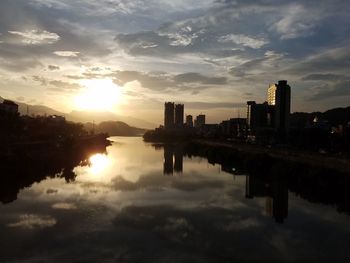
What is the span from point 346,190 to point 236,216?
432 inches

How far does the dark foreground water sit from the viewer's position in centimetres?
1975

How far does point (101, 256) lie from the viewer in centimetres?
1875

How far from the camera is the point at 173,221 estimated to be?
2648 centimetres

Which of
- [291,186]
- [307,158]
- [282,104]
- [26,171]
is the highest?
[282,104]

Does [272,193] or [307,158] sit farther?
[307,158]

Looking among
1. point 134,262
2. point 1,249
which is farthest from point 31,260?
point 134,262

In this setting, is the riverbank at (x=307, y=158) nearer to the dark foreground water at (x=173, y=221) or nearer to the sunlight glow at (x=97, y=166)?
the dark foreground water at (x=173, y=221)

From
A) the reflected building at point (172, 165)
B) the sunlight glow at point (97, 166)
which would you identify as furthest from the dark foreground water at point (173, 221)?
the reflected building at point (172, 165)

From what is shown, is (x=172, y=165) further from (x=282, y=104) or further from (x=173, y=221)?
(x=282, y=104)

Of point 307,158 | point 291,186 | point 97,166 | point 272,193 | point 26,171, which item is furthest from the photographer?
point 97,166

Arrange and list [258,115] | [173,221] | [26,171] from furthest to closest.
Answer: [258,115] < [26,171] < [173,221]

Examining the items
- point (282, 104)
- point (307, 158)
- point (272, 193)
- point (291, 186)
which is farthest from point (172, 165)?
point (282, 104)

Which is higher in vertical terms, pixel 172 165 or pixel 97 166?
pixel 97 166

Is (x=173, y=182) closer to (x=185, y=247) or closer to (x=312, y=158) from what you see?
(x=312, y=158)
